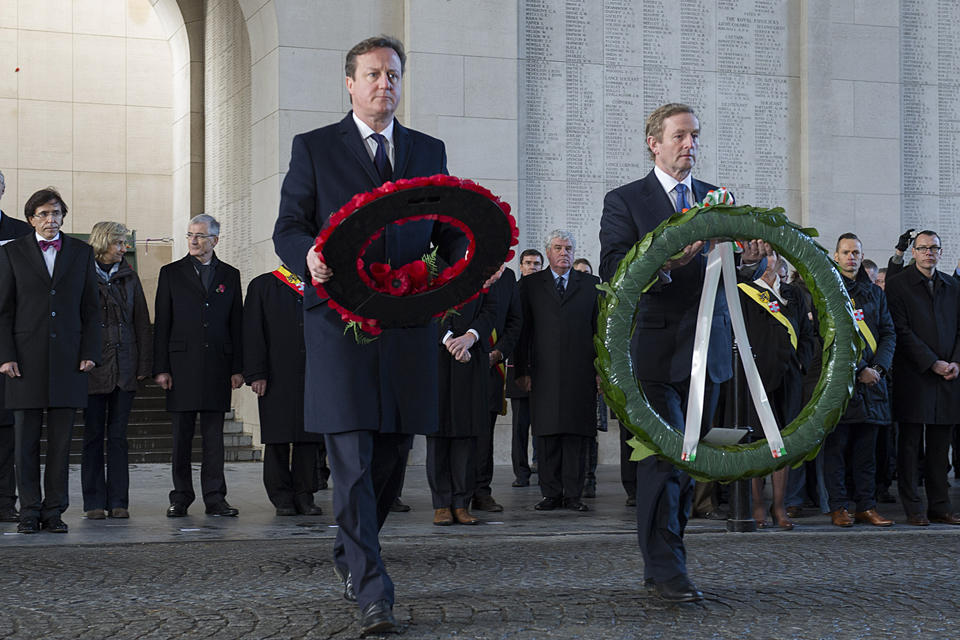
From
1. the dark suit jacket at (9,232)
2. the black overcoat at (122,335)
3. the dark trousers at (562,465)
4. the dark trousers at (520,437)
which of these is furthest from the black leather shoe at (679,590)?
the dark trousers at (520,437)

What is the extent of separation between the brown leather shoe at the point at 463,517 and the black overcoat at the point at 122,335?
2.43 m

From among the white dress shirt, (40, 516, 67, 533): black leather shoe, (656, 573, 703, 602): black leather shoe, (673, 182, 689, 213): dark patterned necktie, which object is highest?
the white dress shirt

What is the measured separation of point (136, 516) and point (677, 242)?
4886 millimetres

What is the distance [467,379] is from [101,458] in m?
2.59

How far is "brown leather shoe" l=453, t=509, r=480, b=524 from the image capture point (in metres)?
7.27

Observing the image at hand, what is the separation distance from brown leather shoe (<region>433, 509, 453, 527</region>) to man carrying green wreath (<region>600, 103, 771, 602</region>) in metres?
2.90

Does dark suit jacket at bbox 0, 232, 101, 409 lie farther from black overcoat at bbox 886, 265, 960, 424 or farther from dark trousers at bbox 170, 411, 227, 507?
black overcoat at bbox 886, 265, 960, 424

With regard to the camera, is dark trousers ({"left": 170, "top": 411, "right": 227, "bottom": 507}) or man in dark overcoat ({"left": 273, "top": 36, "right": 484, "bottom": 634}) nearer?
man in dark overcoat ({"left": 273, "top": 36, "right": 484, "bottom": 634})

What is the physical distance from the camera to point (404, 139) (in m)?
4.27

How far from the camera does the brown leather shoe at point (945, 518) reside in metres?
7.51

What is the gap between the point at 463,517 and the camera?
729cm

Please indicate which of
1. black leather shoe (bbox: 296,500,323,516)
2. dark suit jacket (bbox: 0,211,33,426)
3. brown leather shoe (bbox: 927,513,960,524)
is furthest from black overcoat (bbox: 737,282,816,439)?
dark suit jacket (bbox: 0,211,33,426)

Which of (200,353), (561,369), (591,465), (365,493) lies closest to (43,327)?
(200,353)

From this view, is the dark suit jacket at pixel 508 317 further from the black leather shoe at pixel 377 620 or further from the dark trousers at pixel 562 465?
the black leather shoe at pixel 377 620
